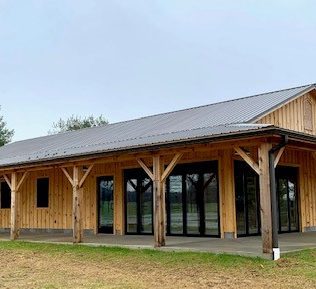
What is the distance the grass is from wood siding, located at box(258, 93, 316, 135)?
5.30 meters

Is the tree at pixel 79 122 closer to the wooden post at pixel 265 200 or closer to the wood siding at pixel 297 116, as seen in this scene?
the wood siding at pixel 297 116

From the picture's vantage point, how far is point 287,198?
1452 cm

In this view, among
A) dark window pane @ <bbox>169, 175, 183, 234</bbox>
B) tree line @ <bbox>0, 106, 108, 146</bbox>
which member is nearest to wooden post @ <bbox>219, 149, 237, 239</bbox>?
dark window pane @ <bbox>169, 175, 183, 234</bbox>

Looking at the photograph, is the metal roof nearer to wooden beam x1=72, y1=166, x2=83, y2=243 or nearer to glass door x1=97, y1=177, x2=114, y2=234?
wooden beam x1=72, y1=166, x2=83, y2=243

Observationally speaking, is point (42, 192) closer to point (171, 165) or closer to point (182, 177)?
point (182, 177)

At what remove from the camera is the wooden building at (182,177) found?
10938mm

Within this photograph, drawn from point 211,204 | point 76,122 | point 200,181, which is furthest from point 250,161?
point 76,122

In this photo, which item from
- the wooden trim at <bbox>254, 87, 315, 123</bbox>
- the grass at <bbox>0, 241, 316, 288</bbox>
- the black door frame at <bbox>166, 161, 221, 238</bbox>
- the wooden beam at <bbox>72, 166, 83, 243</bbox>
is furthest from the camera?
the black door frame at <bbox>166, 161, 221, 238</bbox>

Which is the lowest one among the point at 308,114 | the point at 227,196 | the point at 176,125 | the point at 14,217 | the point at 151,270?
the point at 151,270

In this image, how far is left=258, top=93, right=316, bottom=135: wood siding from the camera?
13813 mm

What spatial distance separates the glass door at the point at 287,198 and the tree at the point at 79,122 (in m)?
40.4

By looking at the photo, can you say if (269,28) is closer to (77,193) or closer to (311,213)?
(311,213)

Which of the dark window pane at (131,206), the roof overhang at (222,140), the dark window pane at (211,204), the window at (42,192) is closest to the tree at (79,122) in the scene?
the window at (42,192)

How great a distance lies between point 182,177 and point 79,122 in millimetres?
41884
